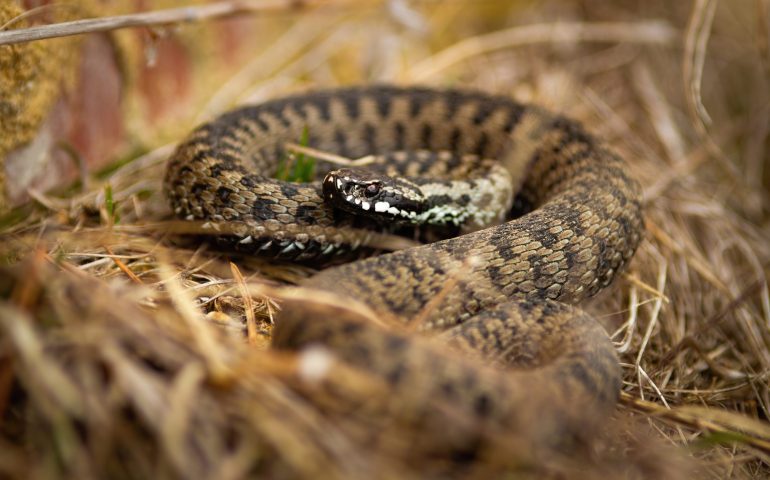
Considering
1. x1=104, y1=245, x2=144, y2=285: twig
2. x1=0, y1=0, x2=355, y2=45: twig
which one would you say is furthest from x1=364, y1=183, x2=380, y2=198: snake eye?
x1=0, y1=0, x2=355, y2=45: twig

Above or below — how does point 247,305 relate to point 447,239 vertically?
below

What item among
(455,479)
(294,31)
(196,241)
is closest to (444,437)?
(455,479)

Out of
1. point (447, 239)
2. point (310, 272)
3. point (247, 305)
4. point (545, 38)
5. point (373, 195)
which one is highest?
point (545, 38)

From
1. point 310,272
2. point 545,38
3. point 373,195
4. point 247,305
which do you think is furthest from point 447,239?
point 545,38

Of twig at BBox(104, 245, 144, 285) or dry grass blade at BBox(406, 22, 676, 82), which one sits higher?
dry grass blade at BBox(406, 22, 676, 82)

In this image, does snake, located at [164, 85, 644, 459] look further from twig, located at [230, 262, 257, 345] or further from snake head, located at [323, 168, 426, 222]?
twig, located at [230, 262, 257, 345]

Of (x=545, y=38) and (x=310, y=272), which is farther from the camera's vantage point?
(x=545, y=38)

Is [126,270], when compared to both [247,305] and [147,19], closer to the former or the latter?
[247,305]
